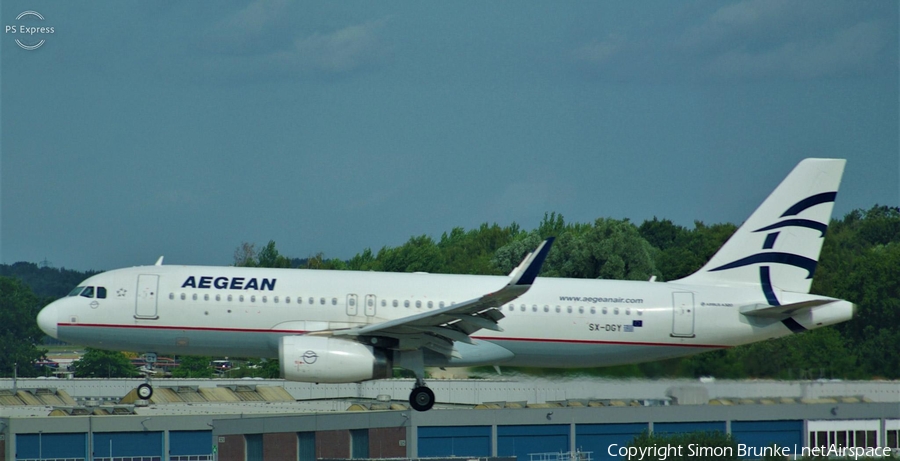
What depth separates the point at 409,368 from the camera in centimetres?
2994

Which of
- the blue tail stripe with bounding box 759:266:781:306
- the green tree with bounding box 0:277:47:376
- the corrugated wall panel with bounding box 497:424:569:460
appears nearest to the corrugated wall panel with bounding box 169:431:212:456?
the corrugated wall panel with bounding box 497:424:569:460

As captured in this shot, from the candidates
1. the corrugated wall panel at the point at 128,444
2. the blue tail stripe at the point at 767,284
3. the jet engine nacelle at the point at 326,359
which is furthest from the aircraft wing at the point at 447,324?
the corrugated wall panel at the point at 128,444

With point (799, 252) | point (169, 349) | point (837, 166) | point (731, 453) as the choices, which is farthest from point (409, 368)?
point (731, 453)

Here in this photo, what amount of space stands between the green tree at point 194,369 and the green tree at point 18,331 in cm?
1293

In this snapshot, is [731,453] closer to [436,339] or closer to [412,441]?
[412,441]

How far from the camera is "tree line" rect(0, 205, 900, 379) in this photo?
36.4 m

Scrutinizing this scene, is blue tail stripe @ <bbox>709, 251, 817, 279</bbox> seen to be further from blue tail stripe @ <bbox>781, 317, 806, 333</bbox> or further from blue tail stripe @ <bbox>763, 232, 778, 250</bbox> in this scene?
blue tail stripe @ <bbox>781, 317, 806, 333</bbox>

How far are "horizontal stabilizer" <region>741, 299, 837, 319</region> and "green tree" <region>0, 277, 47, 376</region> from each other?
231 feet

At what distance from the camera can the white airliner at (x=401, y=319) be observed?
29250mm

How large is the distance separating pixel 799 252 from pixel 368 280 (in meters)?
11.4

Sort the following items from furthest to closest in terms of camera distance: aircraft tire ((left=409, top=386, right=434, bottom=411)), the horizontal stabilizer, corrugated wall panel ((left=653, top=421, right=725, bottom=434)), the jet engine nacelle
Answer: corrugated wall panel ((left=653, top=421, right=725, bottom=434)), the horizontal stabilizer, aircraft tire ((left=409, top=386, right=434, bottom=411)), the jet engine nacelle

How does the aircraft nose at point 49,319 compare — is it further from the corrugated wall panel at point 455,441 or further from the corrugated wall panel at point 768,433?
the corrugated wall panel at point 768,433

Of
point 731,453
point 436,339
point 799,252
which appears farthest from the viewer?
point 731,453

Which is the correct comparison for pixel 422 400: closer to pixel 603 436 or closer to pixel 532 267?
pixel 532 267
